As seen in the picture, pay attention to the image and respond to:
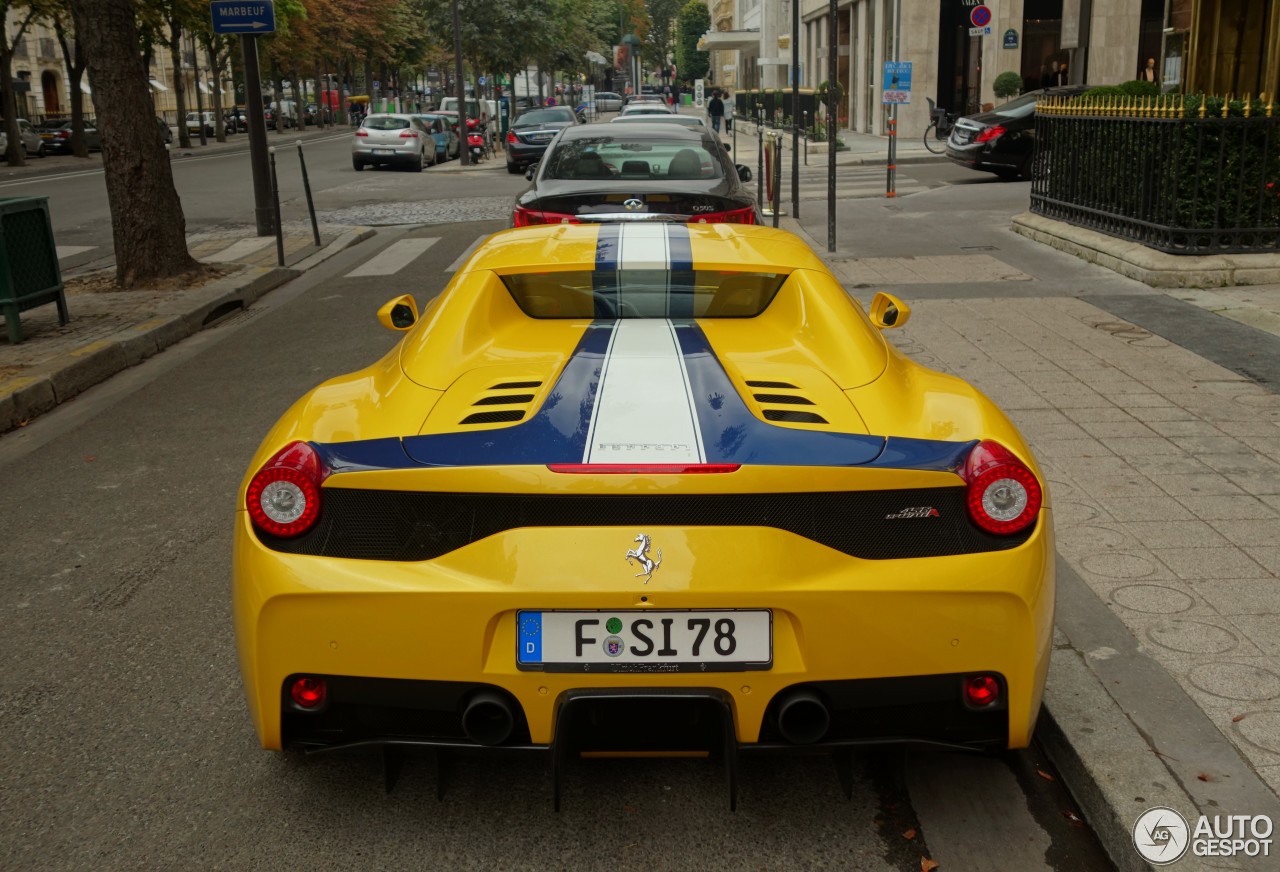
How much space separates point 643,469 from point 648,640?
363mm

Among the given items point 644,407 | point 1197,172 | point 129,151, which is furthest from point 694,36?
point 644,407

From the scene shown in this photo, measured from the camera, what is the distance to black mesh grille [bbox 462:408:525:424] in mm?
3129

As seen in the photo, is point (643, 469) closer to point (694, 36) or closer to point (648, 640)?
point (648, 640)

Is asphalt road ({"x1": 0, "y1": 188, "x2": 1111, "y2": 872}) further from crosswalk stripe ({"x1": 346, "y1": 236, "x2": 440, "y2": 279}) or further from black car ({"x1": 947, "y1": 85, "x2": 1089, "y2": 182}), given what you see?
black car ({"x1": 947, "y1": 85, "x2": 1089, "y2": 182})

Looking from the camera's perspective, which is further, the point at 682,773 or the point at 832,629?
the point at 682,773

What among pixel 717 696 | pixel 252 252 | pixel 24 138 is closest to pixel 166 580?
pixel 717 696

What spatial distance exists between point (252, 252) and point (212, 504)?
10.5 metres

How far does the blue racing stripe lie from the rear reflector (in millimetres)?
30

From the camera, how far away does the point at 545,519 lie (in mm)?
2832

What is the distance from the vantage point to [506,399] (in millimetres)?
3285

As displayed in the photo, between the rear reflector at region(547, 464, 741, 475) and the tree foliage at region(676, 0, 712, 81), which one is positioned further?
the tree foliage at region(676, 0, 712, 81)

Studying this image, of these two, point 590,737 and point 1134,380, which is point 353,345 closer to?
point 1134,380

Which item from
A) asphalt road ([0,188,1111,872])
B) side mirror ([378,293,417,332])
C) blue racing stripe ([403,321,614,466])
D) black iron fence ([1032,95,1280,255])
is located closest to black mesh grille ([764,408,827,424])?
blue racing stripe ([403,321,614,466])

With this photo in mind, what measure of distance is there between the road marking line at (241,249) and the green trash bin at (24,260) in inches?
183
